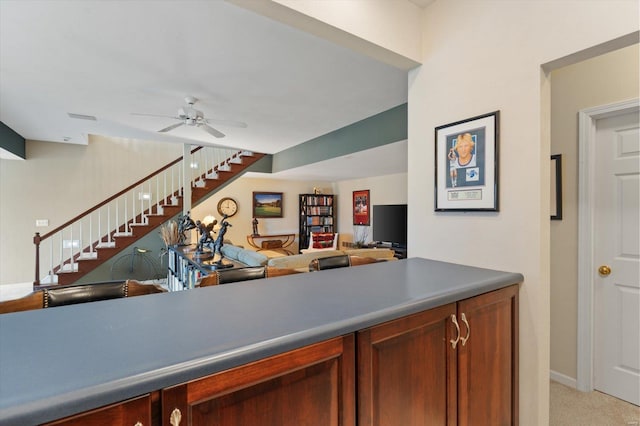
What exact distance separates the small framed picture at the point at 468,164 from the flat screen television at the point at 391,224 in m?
4.25

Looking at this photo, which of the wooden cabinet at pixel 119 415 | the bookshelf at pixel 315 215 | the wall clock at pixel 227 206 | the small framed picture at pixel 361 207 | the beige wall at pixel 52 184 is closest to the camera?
the wooden cabinet at pixel 119 415

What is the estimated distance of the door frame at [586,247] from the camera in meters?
2.10

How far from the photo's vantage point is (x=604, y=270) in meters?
2.07

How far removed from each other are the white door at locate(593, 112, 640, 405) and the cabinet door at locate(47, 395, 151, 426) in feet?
8.92

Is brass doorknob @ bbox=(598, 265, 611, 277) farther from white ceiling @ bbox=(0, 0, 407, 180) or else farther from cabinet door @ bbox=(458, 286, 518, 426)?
white ceiling @ bbox=(0, 0, 407, 180)

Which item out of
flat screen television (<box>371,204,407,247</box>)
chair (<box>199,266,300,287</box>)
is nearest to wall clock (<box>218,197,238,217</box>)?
flat screen television (<box>371,204,407,247</box>)

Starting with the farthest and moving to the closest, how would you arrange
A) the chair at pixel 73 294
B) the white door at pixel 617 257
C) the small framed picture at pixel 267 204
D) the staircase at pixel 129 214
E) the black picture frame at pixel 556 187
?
the small framed picture at pixel 267 204
the staircase at pixel 129 214
the black picture frame at pixel 556 187
the white door at pixel 617 257
the chair at pixel 73 294

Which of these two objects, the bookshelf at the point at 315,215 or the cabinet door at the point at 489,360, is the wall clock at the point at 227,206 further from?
the cabinet door at the point at 489,360

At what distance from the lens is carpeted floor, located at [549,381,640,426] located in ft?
6.00

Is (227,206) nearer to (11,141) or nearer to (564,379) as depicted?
(11,141)

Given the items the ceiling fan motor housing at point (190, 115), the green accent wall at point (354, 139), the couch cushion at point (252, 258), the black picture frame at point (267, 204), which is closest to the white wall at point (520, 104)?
the couch cushion at point (252, 258)

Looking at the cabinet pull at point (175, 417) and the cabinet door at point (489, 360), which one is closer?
the cabinet pull at point (175, 417)

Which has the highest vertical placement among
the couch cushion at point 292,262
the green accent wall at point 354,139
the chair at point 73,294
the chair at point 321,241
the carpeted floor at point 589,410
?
the green accent wall at point 354,139

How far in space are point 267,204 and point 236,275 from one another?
649cm
